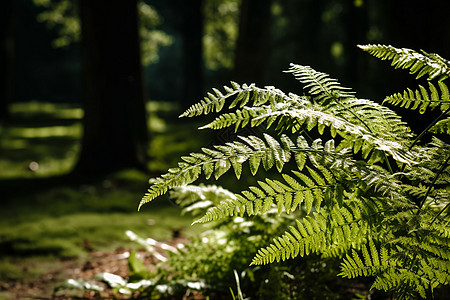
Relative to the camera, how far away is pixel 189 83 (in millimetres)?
18234

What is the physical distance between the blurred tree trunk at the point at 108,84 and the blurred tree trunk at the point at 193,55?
34.9ft

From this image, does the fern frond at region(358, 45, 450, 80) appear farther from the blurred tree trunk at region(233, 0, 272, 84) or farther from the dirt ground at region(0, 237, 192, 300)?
the blurred tree trunk at region(233, 0, 272, 84)

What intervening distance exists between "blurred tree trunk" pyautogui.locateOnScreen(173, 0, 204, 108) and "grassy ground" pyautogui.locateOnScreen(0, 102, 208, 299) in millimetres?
8690

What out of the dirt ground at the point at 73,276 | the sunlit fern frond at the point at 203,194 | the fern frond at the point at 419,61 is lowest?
the dirt ground at the point at 73,276

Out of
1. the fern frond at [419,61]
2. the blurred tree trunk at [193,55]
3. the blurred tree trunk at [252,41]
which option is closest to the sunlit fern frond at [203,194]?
the fern frond at [419,61]

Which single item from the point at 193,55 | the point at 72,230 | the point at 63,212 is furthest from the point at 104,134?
the point at 193,55

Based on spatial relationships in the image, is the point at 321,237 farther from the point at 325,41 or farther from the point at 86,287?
the point at 325,41

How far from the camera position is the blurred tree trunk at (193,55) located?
697 inches

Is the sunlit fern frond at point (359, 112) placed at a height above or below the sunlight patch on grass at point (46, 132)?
above

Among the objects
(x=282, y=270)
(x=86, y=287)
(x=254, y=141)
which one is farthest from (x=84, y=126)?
(x=254, y=141)

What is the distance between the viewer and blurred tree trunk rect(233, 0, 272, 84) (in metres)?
8.88

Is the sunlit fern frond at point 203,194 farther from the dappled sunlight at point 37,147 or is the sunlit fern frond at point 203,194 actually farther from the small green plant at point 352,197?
the dappled sunlight at point 37,147

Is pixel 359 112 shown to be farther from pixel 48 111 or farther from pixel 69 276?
pixel 48 111

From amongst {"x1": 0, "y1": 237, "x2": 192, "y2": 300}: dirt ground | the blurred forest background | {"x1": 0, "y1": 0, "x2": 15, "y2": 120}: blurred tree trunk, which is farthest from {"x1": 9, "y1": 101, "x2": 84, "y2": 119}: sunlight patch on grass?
{"x1": 0, "y1": 237, "x2": 192, "y2": 300}: dirt ground
